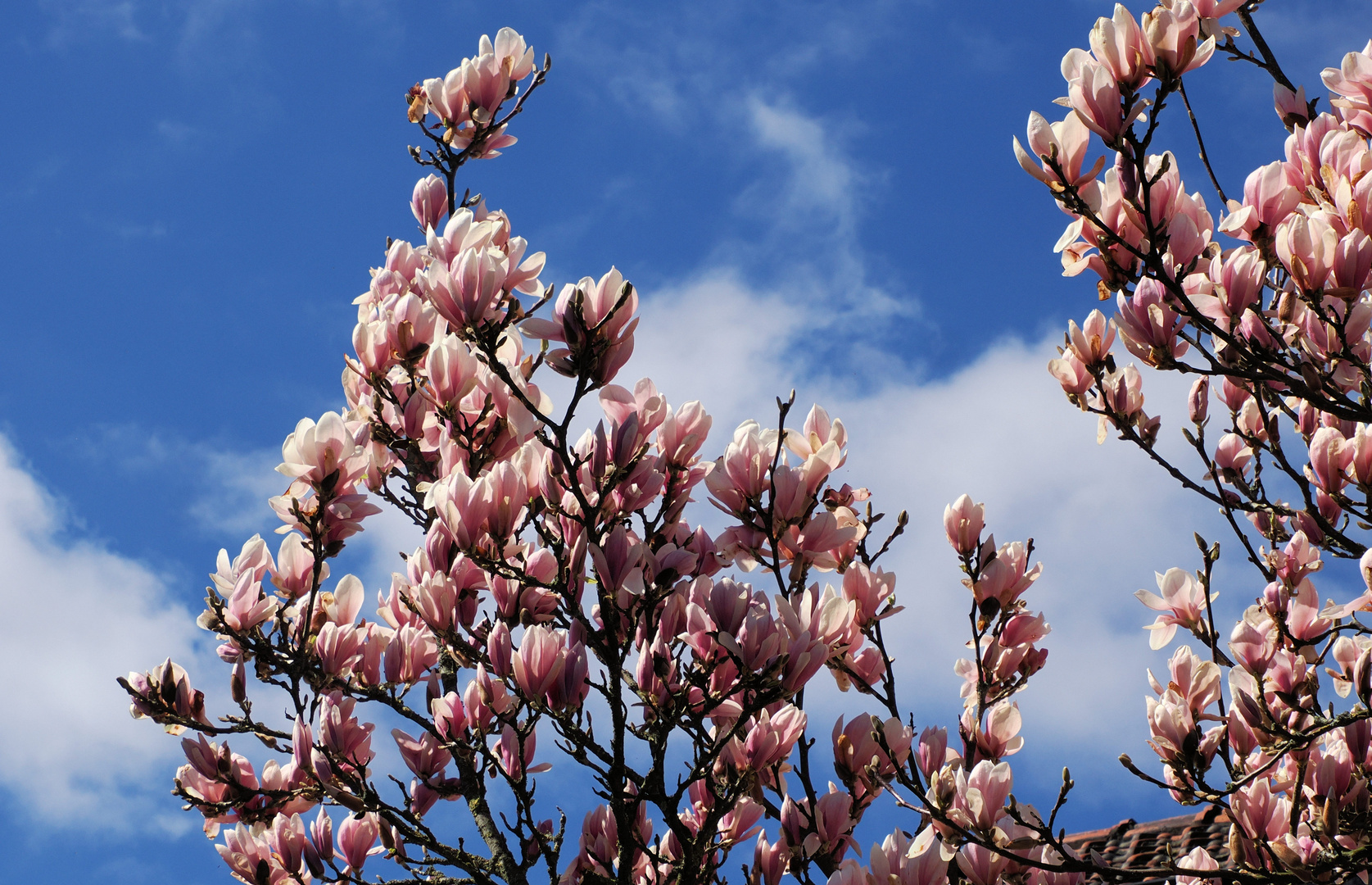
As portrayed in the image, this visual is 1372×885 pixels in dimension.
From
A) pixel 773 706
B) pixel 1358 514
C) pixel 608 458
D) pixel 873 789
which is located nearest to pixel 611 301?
pixel 608 458

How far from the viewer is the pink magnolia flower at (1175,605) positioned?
3.44 metres

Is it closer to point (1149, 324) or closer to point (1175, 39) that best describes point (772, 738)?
point (1149, 324)

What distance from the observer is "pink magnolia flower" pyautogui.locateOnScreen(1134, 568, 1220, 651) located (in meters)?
3.44

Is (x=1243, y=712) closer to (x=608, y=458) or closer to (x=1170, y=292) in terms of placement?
(x=1170, y=292)

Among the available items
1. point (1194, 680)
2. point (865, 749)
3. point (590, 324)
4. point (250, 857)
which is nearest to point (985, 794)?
point (865, 749)


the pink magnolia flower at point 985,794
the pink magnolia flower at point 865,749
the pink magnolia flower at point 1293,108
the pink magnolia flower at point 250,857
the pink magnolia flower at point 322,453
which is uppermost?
the pink magnolia flower at point 1293,108

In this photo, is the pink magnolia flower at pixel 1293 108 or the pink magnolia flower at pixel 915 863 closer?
the pink magnolia flower at pixel 915 863

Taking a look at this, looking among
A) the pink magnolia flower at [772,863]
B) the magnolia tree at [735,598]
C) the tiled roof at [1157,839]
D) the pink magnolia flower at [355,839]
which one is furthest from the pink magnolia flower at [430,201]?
the tiled roof at [1157,839]

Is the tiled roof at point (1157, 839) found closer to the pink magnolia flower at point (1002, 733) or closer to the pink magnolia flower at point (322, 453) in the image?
the pink magnolia flower at point (1002, 733)

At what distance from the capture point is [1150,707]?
3.03 m

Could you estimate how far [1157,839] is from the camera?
6691 mm

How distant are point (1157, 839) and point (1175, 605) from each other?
3.98 metres

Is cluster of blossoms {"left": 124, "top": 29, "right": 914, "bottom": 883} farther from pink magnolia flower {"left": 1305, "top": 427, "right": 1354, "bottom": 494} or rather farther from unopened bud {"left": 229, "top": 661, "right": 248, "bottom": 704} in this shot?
pink magnolia flower {"left": 1305, "top": 427, "right": 1354, "bottom": 494}

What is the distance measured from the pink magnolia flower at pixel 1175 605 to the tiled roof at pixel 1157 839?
299 centimetres
